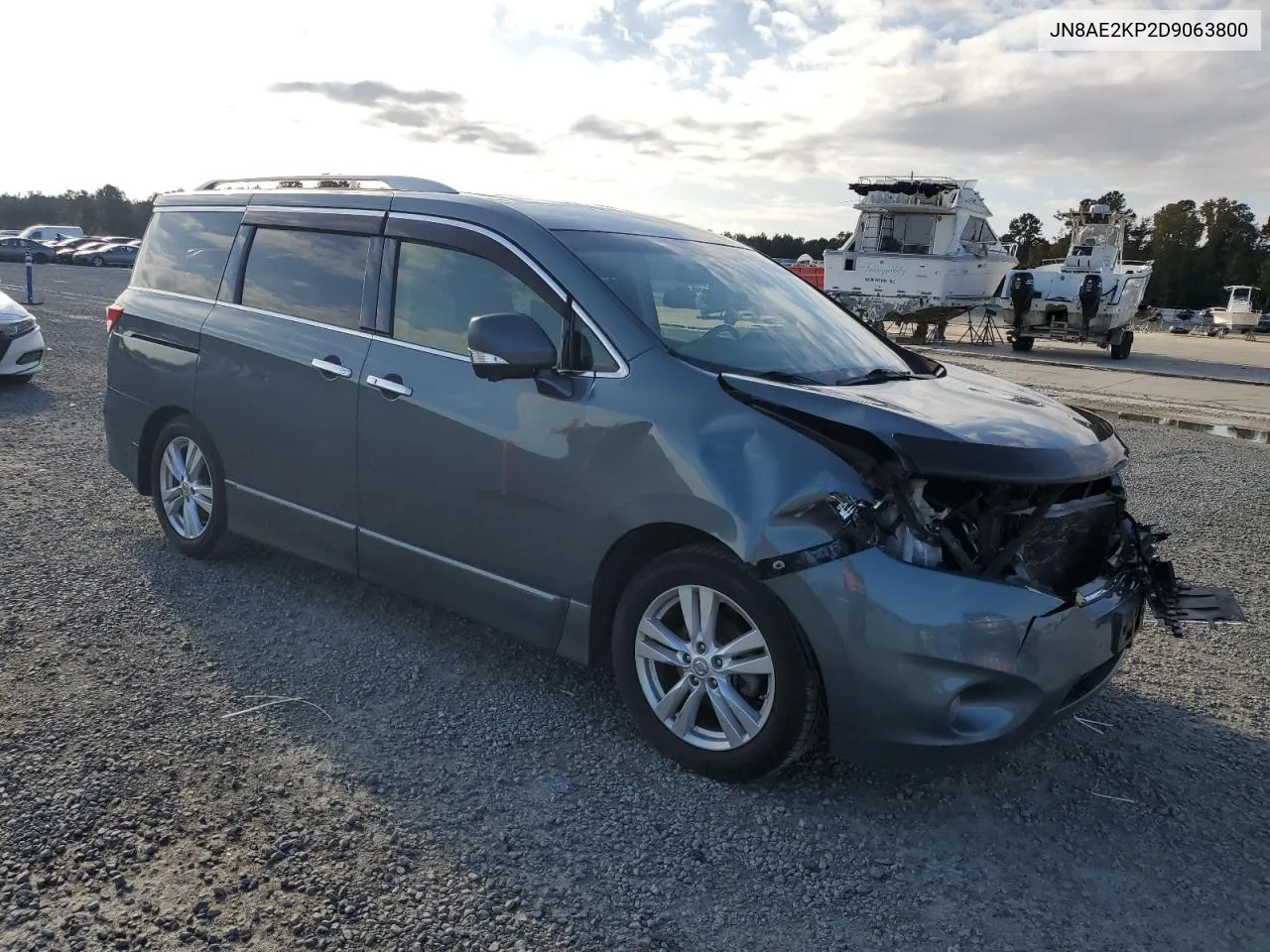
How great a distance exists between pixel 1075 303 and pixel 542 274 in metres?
23.2

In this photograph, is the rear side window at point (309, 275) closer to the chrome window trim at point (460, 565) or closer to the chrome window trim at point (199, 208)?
the chrome window trim at point (199, 208)

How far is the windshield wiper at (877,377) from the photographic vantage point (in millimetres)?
3639

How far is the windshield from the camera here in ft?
11.7

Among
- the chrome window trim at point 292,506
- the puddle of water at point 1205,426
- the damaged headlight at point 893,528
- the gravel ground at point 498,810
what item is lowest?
the gravel ground at point 498,810

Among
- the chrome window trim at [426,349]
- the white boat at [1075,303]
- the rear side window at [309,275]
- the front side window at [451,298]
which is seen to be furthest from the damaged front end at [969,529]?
the white boat at [1075,303]

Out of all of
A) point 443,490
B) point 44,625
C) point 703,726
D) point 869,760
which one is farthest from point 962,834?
point 44,625

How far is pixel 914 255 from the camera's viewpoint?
2608cm

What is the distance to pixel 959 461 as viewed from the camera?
287cm

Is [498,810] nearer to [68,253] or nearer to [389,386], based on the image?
[389,386]

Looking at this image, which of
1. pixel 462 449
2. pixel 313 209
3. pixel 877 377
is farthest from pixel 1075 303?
pixel 462 449

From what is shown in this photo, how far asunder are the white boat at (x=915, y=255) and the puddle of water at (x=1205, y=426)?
42.7 feet

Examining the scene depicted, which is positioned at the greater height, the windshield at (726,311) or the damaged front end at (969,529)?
the windshield at (726,311)

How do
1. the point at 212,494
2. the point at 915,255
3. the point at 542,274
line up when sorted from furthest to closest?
the point at 915,255, the point at 212,494, the point at 542,274

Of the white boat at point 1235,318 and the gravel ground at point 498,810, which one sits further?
the white boat at point 1235,318
